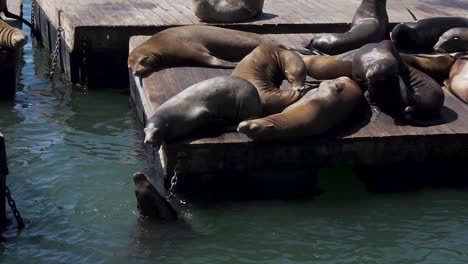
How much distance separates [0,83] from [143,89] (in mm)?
2240

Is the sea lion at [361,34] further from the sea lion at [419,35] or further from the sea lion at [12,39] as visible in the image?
the sea lion at [12,39]

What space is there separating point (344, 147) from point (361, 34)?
6.60ft

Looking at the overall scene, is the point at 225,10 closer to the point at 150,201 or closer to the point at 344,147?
the point at 344,147

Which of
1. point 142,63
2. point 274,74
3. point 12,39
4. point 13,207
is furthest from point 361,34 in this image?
point 13,207

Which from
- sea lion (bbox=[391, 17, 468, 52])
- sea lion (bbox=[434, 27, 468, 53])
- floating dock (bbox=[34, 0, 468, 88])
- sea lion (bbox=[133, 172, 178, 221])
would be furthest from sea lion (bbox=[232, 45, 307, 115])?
floating dock (bbox=[34, 0, 468, 88])

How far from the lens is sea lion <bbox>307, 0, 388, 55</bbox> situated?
813 centimetres

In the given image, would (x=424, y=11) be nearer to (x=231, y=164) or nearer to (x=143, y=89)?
(x=143, y=89)

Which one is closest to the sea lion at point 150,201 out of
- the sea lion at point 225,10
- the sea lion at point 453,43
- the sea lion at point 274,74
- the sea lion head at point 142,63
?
the sea lion at point 274,74

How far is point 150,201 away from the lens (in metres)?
5.97

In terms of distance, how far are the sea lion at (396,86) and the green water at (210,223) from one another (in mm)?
602

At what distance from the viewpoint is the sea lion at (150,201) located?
594 cm

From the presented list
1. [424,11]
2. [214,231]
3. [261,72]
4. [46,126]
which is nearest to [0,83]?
[46,126]

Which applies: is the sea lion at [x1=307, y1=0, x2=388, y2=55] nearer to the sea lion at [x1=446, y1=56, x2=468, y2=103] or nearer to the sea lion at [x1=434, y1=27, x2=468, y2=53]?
the sea lion at [x1=434, y1=27, x2=468, y2=53]

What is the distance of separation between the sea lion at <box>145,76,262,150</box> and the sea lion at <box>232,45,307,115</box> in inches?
9.9
